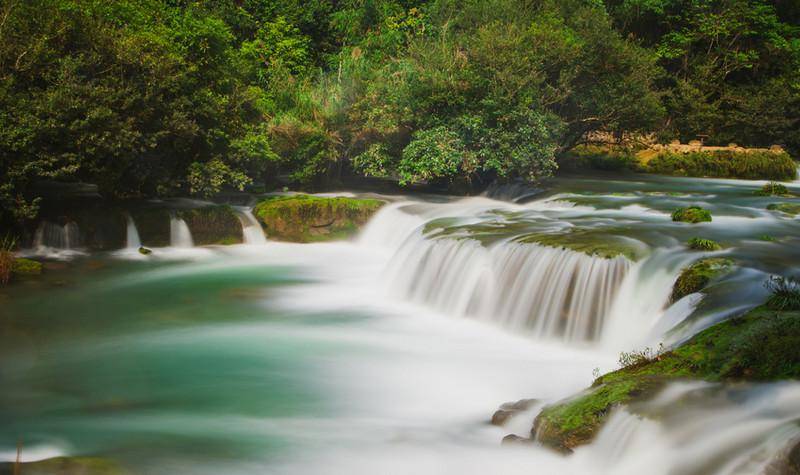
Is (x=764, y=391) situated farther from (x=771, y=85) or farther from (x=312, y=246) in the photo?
(x=771, y=85)

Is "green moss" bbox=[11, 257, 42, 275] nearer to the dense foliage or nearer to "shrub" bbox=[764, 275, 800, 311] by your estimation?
the dense foliage

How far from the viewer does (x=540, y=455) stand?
22.0 ft

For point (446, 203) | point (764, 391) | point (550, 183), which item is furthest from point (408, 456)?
point (550, 183)

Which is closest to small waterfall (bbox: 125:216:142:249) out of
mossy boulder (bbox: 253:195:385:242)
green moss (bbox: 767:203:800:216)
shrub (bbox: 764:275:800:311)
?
mossy boulder (bbox: 253:195:385:242)

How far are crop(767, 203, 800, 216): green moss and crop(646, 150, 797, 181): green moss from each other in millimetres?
10238

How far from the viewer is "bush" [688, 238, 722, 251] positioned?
12046mm

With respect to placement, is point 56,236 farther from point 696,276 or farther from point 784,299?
point 784,299

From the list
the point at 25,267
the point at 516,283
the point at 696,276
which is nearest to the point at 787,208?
the point at 696,276

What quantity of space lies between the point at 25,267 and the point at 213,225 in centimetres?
490

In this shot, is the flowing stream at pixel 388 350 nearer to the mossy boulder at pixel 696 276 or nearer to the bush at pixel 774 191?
the mossy boulder at pixel 696 276

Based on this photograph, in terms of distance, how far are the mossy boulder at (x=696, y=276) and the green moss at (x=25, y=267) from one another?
12543 millimetres

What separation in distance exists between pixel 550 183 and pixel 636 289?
12.9 m

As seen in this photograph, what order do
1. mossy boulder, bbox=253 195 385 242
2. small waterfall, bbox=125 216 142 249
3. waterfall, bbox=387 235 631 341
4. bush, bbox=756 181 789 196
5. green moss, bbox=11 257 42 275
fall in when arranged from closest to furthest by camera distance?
waterfall, bbox=387 235 631 341 → green moss, bbox=11 257 42 275 → small waterfall, bbox=125 216 142 249 → mossy boulder, bbox=253 195 385 242 → bush, bbox=756 181 789 196

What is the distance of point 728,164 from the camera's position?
90.5 feet
